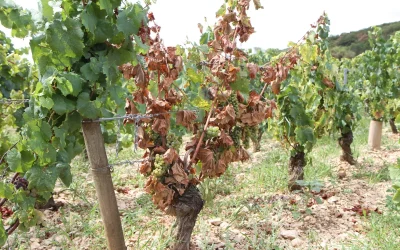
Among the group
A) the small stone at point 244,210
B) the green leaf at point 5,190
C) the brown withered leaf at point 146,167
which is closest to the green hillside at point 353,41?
the small stone at point 244,210

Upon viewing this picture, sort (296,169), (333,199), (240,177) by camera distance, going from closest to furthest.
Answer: (333,199)
(296,169)
(240,177)

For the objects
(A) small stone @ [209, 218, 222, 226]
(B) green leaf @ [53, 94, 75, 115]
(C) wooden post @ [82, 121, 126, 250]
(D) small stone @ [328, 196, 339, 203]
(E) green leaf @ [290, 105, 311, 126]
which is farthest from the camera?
(D) small stone @ [328, 196, 339, 203]

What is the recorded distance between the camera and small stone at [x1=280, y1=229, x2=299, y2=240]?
2.88 metres

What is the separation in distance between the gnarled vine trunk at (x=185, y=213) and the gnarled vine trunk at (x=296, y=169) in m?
1.69

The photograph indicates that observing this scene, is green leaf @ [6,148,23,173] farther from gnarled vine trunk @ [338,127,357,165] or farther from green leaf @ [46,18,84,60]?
gnarled vine trunk @ [338,127,357,165]

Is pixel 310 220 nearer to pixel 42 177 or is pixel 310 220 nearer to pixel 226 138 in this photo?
pixel 226 138

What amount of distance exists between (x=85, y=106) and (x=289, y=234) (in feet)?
6.36

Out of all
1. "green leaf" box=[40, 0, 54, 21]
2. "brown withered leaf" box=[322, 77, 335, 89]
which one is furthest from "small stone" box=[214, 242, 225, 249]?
"brown withered leaf" box=[322, 77, 335, 89]

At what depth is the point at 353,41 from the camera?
118ft

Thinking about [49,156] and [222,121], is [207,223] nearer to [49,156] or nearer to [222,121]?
[222,121]

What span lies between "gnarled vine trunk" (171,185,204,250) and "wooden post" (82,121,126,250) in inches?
19.2

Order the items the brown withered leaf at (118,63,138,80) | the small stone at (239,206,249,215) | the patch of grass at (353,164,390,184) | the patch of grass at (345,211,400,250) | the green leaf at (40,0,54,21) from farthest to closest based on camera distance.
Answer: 1. the patch of grass at (353,164,390,184)
2. the small stone at (239,206,249,215)
3. the patch of grass at (345,211,400,250)
4. the brown withered leaf at (118,63,138,80)
5. the green leaf at (40,0,54,21)

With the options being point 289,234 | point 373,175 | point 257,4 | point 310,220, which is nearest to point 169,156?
point 257,4

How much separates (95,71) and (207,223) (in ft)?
5.87
